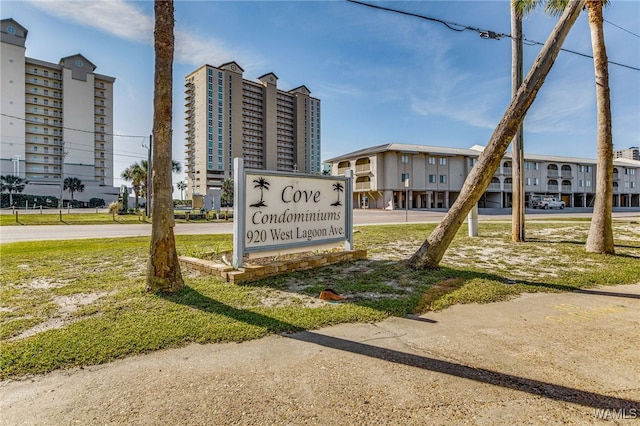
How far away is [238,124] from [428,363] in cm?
10343

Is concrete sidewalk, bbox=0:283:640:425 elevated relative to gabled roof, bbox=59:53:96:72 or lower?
lower

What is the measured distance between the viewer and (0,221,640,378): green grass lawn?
11.4ft

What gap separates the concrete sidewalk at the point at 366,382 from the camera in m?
2.34

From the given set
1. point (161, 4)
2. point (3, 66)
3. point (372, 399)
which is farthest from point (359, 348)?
point (3, 66)

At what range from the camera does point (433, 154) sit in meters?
51.6

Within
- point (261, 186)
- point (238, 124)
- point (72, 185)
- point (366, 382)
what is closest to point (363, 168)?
point (261, 186)

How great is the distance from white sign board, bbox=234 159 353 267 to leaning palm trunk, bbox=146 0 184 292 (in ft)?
4.13

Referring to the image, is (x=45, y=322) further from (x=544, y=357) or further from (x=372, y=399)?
(x=544, y=357)

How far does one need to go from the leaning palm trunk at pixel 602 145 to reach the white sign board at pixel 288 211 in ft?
21.8

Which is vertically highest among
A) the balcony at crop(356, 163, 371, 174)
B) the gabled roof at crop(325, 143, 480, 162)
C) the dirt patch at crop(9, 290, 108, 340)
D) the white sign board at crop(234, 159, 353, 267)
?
the gabled roof at crop(325, 143, 480, 162)

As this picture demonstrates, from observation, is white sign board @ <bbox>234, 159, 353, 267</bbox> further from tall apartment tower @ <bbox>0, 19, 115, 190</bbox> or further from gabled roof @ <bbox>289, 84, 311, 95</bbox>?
gabled roof @ <bbox>289, 84, 311, 95</bbox>

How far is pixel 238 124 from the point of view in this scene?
99.6 m

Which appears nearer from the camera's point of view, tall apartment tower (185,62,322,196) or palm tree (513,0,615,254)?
palm tree (513,0,615,254)

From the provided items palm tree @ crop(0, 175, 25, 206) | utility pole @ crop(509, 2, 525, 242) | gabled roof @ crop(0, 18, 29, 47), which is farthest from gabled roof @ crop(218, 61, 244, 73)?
utility pole @ crop(509, 2, 525, 242)
